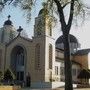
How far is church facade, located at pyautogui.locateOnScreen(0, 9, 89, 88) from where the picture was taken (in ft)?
172

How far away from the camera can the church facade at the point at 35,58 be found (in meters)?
52.5

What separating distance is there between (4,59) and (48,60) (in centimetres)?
1251

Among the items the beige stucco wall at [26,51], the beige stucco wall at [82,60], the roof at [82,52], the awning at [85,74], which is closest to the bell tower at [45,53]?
the beige stucco wall at [26,51]

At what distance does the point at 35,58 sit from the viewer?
180 ft

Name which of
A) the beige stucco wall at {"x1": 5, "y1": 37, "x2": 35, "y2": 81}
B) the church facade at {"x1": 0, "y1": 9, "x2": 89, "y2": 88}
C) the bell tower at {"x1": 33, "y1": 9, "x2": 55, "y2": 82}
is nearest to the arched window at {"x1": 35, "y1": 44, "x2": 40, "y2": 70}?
the church facade at {"x1": 0, "y1": 9, "x2": 89, "y2": 88}

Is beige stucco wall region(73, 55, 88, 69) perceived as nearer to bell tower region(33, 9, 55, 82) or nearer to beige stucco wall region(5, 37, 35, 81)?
bell tower region(33, 9, 55, 82)

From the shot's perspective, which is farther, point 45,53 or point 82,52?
point 82,52

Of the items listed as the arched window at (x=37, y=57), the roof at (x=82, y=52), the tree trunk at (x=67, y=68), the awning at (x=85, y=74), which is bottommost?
the tree trunk at (x=67, y=68)

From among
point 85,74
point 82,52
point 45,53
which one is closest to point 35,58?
point 45,53

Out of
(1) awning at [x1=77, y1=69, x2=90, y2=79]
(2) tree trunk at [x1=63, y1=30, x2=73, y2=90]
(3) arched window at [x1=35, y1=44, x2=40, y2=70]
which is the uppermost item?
(3) arched window at [x1=35, y1=44, x2=40, y2=70]

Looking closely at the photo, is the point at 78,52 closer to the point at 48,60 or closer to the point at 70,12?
the point at 48,60

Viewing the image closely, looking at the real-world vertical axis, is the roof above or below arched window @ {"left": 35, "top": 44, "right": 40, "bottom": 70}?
above

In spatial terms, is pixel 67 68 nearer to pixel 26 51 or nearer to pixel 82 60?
pixel 26 51

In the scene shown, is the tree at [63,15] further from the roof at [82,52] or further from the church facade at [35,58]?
the roof at [82,52]
